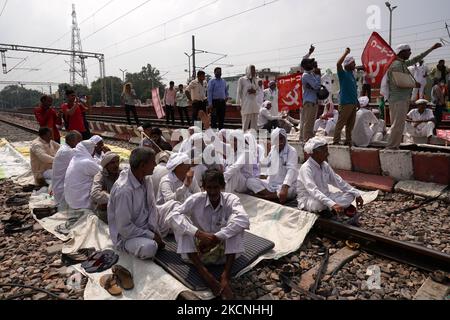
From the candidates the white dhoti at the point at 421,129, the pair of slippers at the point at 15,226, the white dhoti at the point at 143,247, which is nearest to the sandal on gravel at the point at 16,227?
the pair of slippers at the point at 15,226

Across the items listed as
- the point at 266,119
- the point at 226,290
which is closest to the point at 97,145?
the point at 226,290

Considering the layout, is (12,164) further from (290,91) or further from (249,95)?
(290,91)

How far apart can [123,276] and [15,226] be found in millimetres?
2768

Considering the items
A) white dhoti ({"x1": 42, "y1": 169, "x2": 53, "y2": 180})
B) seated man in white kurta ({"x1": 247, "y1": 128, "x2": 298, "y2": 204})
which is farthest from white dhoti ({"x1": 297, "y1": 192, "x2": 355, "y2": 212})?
white dhoti ({"x1": 42, "y1": 169, "x2": 53, "y2": 180})

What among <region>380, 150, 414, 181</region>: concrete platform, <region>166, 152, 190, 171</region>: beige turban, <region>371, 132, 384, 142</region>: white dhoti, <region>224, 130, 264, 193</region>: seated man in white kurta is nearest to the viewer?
<region>166, 152, 190, 171</region>: beige turban

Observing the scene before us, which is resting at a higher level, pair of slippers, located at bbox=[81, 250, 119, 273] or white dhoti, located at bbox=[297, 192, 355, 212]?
white dhoti, located at bbox=[297, 192, 355, 212]

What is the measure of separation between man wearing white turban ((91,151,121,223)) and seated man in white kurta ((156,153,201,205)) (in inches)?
26.0

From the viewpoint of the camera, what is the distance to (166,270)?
3.24 metres

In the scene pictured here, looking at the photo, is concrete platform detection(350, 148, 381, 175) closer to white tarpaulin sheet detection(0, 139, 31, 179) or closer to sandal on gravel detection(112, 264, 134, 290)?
sandal on gravel detection(112, 264, 134, 290)

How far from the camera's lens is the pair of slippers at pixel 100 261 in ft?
11.1

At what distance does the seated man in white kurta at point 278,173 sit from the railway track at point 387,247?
1003 mm

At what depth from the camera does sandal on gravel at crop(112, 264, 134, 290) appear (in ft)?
9.99

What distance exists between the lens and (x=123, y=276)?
312 cm
